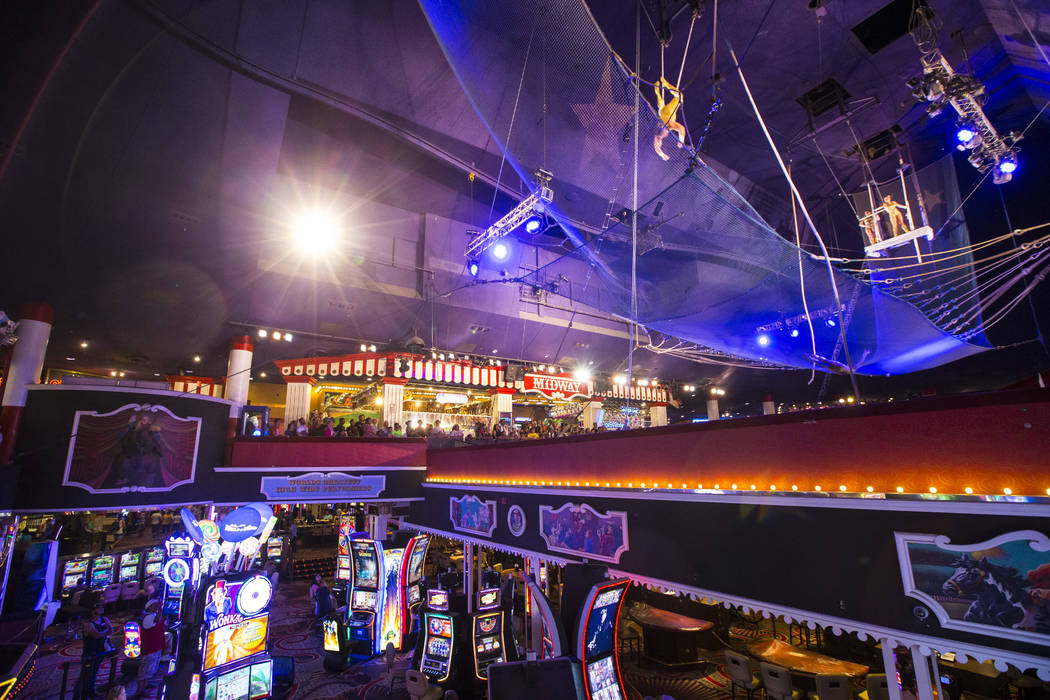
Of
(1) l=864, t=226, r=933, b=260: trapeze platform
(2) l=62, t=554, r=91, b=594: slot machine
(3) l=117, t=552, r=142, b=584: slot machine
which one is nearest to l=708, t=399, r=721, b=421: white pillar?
(1) l=864, t=226, r=933, b=260: trapeze platform

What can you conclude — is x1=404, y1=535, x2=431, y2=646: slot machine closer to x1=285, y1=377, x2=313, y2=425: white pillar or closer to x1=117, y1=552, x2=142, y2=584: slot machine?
x1=285, y1=377, x2=313, y2=425: white pillar

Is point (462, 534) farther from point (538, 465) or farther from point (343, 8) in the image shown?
point (343, 8)

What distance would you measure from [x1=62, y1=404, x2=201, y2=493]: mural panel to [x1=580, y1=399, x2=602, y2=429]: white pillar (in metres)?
13.1

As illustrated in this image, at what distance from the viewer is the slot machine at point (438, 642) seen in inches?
261

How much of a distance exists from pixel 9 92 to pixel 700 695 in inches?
479

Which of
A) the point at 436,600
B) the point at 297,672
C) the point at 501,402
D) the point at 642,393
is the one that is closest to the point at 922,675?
the point at 436,600

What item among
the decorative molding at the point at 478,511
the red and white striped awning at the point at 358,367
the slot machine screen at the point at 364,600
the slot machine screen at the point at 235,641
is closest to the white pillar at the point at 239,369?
the red and white striped awning at the point at 358,367

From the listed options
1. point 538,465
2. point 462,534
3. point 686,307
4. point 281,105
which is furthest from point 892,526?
point 281,105

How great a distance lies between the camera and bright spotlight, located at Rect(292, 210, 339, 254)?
1134 cm

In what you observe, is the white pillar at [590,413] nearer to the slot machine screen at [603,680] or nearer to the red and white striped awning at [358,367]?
the red and white striped awning at [358,367]

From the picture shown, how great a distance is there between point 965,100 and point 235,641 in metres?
10.7

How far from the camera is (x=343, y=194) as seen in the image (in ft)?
39.3

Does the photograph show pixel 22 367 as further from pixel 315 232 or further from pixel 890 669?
pixel 890 669

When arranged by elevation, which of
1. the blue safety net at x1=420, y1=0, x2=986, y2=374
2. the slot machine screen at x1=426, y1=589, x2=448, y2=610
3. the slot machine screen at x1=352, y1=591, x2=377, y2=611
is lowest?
the slot machine screen at x1=352, y1=591, x2=377, y2=611
